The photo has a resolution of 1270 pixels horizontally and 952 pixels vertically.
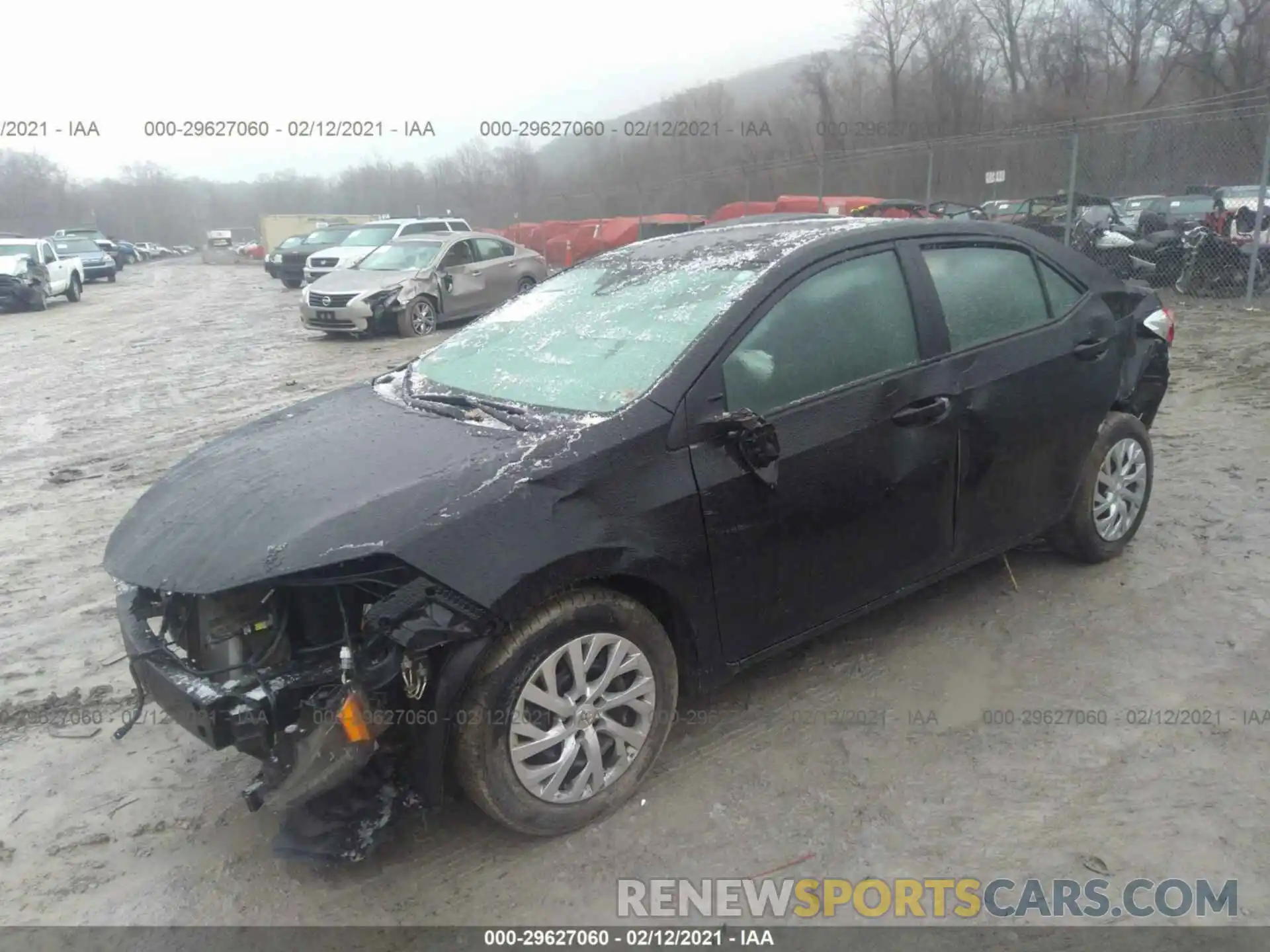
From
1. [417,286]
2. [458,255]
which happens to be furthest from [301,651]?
[458,255]

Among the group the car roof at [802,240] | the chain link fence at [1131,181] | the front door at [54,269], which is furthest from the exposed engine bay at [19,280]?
the car roof at [802,240]

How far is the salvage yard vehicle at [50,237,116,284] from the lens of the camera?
98.8ft

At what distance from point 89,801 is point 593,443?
207 cm

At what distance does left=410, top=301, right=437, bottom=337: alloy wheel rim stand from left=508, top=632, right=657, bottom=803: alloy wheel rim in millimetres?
12083

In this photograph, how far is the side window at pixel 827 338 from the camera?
312 centimetres

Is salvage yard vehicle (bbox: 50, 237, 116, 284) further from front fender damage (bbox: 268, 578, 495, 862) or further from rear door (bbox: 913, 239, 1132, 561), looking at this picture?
front fender damage (bbox: 268, 578, 495, 862)

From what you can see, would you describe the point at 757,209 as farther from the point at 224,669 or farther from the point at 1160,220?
the point at 224,669

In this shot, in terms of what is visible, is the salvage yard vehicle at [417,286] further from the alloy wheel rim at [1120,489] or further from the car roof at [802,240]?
the alloy wheel rim at [1120,489]

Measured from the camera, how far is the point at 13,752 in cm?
339

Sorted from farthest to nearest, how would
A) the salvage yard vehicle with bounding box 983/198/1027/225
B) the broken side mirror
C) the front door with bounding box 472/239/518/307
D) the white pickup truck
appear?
→ the white pickup truck → the salvage yard vehicle with bounding box 983/198/1027/225 → the front door with bounding box 472/239/518/307 → the broken side mirror

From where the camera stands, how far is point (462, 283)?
1512cm

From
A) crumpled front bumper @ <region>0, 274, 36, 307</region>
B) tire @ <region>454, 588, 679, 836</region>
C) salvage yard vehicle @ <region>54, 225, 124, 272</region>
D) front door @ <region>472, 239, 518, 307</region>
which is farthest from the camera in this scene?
Answer: salvage yard vehicle @ <region>54, 225, 124, 272</region>

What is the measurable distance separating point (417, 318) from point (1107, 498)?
37.9 ft

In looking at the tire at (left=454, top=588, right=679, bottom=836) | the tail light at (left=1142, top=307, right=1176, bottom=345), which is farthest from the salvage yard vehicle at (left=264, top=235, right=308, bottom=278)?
the tire at (left=454, top=588, right=679, bottom=836)
